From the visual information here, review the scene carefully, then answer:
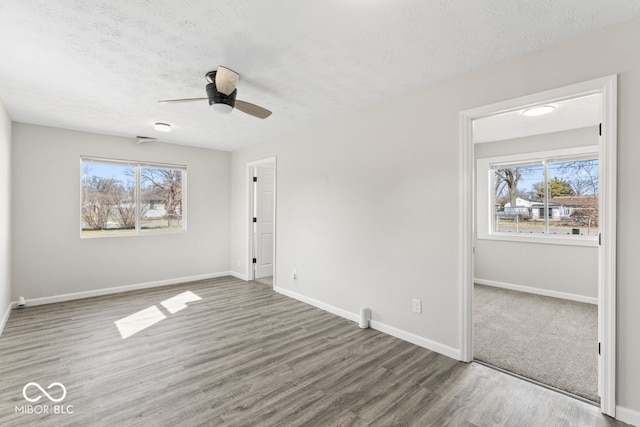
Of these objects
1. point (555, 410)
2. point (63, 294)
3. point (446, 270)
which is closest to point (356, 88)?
point (446, 270)

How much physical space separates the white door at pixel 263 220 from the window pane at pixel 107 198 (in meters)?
1.99

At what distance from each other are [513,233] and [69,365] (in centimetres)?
612

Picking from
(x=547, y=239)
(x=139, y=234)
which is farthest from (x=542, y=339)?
(x=139, y=234)

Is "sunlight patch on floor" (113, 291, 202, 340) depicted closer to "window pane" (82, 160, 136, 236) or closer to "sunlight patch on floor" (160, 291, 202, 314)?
"sunlight patch on floor" (160, 291, 202, 314)

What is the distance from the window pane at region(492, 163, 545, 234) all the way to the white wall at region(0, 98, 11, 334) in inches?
272

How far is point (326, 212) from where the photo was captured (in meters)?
3.94

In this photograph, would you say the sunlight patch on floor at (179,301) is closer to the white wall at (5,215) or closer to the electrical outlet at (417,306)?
the white wall at (5,215)

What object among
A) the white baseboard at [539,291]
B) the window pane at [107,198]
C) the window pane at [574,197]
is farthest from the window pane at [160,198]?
the window pane at [574,197]

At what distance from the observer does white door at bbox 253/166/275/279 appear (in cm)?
558

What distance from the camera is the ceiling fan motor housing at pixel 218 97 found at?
7.93ft

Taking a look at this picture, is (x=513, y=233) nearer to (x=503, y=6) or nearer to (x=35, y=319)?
(x=503, y=6)

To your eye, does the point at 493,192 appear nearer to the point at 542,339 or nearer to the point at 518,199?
the point at 518,199

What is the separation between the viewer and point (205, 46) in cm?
212

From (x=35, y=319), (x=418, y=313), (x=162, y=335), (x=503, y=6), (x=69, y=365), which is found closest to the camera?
(x=503, y=6)
